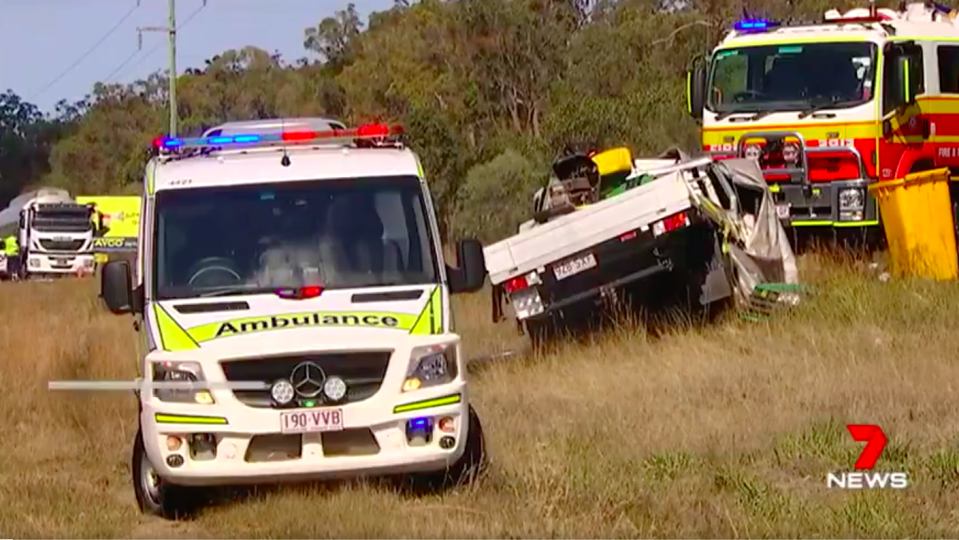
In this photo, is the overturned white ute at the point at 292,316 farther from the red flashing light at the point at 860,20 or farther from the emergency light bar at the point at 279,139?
the red flashing light at the point at 860,20

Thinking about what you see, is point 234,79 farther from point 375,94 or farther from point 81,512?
point 81,512

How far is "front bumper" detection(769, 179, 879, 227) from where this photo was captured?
18.9m

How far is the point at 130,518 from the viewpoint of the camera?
31.4ft

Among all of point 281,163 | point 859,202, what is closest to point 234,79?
point 859,202

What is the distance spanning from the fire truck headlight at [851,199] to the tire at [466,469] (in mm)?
10267

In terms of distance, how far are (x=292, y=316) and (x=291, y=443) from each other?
30.9 inches

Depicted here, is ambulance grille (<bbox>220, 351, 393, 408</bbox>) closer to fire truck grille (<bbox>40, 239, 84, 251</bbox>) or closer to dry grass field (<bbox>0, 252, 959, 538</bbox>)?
dry grass field (<bbox>0, 252, 959, 538</bbox>)

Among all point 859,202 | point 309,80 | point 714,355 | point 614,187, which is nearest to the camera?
point 714,355

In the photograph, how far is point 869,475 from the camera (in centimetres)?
953

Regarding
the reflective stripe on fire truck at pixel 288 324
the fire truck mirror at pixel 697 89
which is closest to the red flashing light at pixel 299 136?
the reflective stripe on fire truck at pixel 288 324

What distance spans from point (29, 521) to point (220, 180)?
2417mm

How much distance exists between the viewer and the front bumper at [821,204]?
62.1 feet

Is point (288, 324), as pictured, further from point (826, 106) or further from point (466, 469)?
point (826, 106)

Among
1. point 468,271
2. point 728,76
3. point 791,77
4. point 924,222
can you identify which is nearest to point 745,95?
point 728,76
